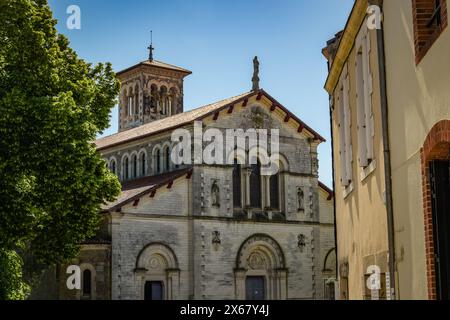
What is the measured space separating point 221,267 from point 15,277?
18.2 metres

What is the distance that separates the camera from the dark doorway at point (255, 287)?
4041 cm

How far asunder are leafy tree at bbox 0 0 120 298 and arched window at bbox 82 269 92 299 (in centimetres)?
1057

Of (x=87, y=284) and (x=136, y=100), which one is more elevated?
(x=136, y=100)

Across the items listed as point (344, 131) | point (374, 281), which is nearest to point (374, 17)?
point (374, 281)

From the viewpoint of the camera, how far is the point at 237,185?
41.2 metres

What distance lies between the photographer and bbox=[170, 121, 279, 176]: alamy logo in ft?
131

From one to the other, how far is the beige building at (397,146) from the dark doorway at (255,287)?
76.5ft

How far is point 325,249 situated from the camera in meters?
42.7

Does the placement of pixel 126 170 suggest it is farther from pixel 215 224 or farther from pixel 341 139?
pixel 341 139

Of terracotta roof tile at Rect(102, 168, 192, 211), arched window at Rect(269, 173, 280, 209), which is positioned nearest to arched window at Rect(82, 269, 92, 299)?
terracotta roof tile at Rect(102, 168, 192, 211)

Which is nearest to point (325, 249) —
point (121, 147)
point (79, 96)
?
point (121, 147)

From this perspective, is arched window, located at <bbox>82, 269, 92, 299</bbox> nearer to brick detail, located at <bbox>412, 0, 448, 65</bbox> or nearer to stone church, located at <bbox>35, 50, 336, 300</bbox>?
stone church, located at <bbox>35, 50, 336, 300</bbox>

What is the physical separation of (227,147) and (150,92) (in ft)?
65.3
